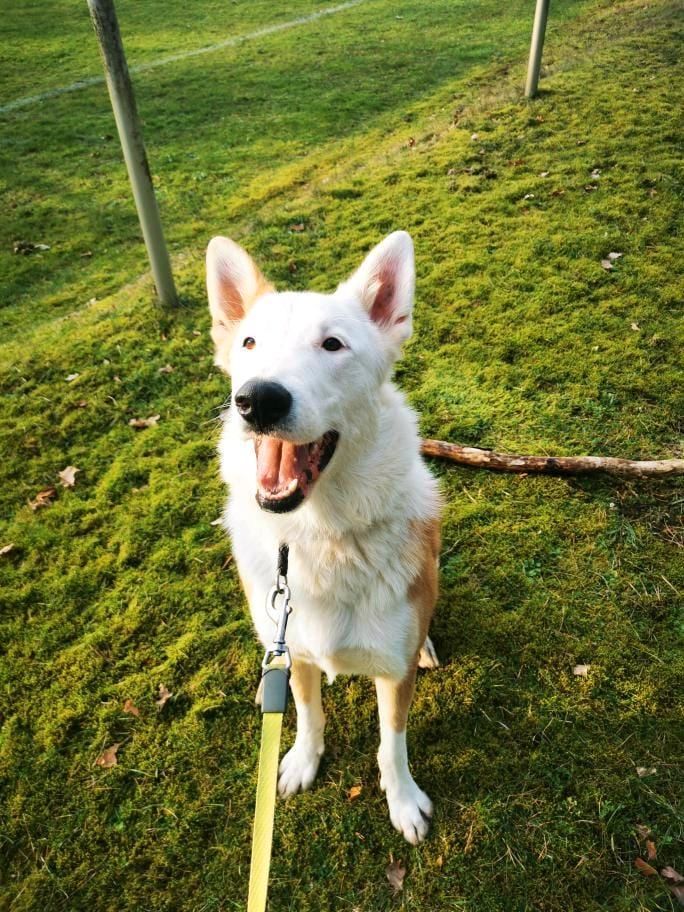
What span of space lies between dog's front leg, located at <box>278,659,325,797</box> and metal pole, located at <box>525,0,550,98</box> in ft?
32.4

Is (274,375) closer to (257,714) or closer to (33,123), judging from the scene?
(257,714)

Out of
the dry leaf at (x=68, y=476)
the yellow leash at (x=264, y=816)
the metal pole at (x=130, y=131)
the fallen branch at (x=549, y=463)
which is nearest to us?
the yellow leash at (x=264, y=816)

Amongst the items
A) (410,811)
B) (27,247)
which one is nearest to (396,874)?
(410,811)

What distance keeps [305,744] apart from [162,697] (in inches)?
36.2

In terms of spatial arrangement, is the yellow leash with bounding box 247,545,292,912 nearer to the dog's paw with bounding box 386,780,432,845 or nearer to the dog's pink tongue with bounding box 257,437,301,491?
the dog's pink tongue with bounding box 257,437,301,491

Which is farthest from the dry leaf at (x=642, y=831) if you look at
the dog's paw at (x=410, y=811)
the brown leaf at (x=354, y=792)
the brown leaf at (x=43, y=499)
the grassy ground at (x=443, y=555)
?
the brown leaf at (x=43, y=499)

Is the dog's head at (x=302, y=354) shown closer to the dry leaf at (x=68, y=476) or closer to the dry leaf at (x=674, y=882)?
the dry leaf at (x=674, y=882)

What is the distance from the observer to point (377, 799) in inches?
110

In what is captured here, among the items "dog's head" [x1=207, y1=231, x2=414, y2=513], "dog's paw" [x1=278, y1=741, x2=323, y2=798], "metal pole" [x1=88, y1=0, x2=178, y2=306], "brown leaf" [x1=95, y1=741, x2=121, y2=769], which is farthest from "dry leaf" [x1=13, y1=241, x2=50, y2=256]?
"dog's paw" [x1=278, y1=741, x2=323, y2=798]

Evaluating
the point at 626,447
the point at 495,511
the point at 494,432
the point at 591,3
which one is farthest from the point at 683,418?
the point at 591,3

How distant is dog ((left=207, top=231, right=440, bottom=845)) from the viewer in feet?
7.06

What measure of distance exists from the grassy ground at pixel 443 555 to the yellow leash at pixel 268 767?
3.53 ft

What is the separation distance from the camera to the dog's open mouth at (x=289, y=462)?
7.01ft

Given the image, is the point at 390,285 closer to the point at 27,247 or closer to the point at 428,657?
the point at 428,657
